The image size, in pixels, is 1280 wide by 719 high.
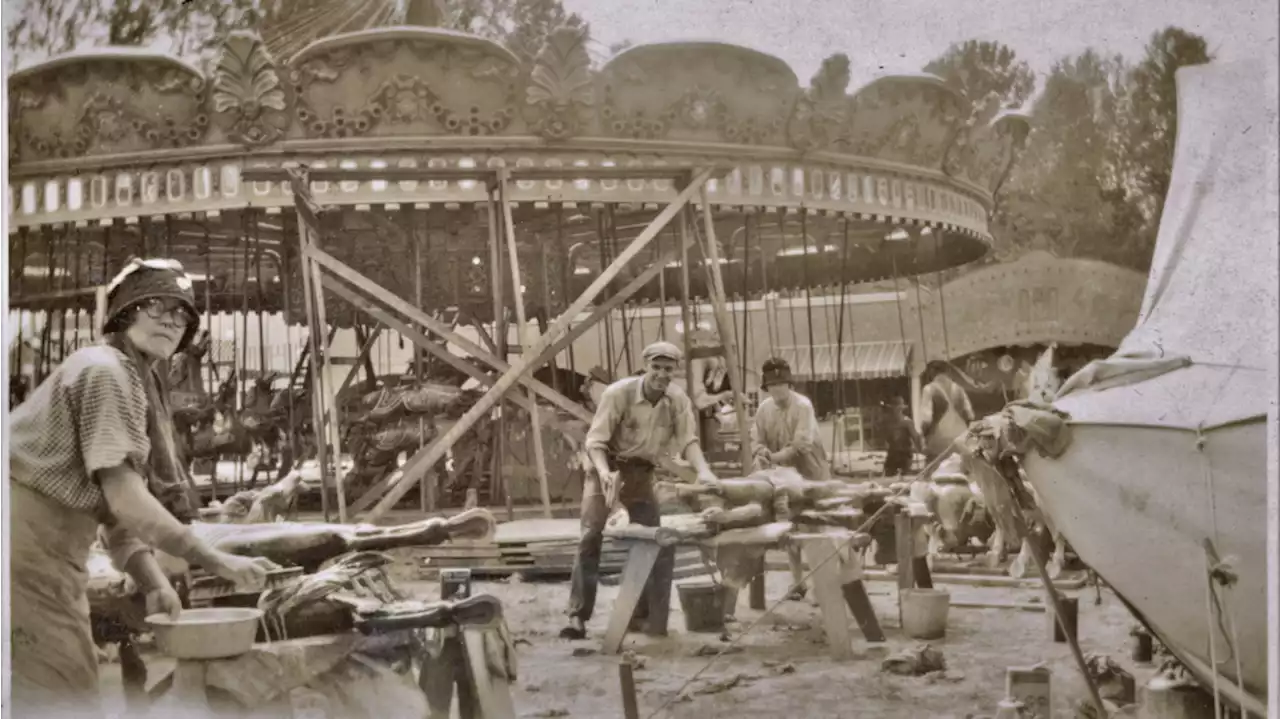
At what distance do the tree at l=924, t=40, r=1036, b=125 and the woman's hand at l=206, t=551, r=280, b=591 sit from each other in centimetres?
249

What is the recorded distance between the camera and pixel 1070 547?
10.5 ft

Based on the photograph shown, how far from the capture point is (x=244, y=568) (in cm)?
337

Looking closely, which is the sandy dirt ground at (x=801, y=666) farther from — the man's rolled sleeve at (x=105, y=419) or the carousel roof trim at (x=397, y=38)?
the carousel roof trim at (x=397, y=38)

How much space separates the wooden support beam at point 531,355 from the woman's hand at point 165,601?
2.02 feet

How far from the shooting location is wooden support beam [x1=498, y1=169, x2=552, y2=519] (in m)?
3.56

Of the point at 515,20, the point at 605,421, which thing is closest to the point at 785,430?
the point at 605,421

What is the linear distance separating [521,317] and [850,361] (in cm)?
105

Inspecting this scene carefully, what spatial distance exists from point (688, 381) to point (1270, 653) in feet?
5.68

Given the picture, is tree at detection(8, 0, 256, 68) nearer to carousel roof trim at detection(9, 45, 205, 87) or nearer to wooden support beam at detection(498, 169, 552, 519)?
carousel roof trim at detection(9, 45, 205, 87)

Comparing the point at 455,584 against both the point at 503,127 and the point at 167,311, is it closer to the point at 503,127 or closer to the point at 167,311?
the point at 167,311

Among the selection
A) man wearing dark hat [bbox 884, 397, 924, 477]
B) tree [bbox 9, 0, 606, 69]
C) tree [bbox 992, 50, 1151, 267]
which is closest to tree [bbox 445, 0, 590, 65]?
tree [bbox 9, 0, 606, 69]

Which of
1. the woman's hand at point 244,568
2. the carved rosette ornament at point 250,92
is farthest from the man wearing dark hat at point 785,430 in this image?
the carved rosette ornament at point 250,92

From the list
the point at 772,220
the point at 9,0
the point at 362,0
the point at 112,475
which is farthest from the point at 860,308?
the point at 9,0

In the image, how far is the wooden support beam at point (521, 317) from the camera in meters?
3.56
